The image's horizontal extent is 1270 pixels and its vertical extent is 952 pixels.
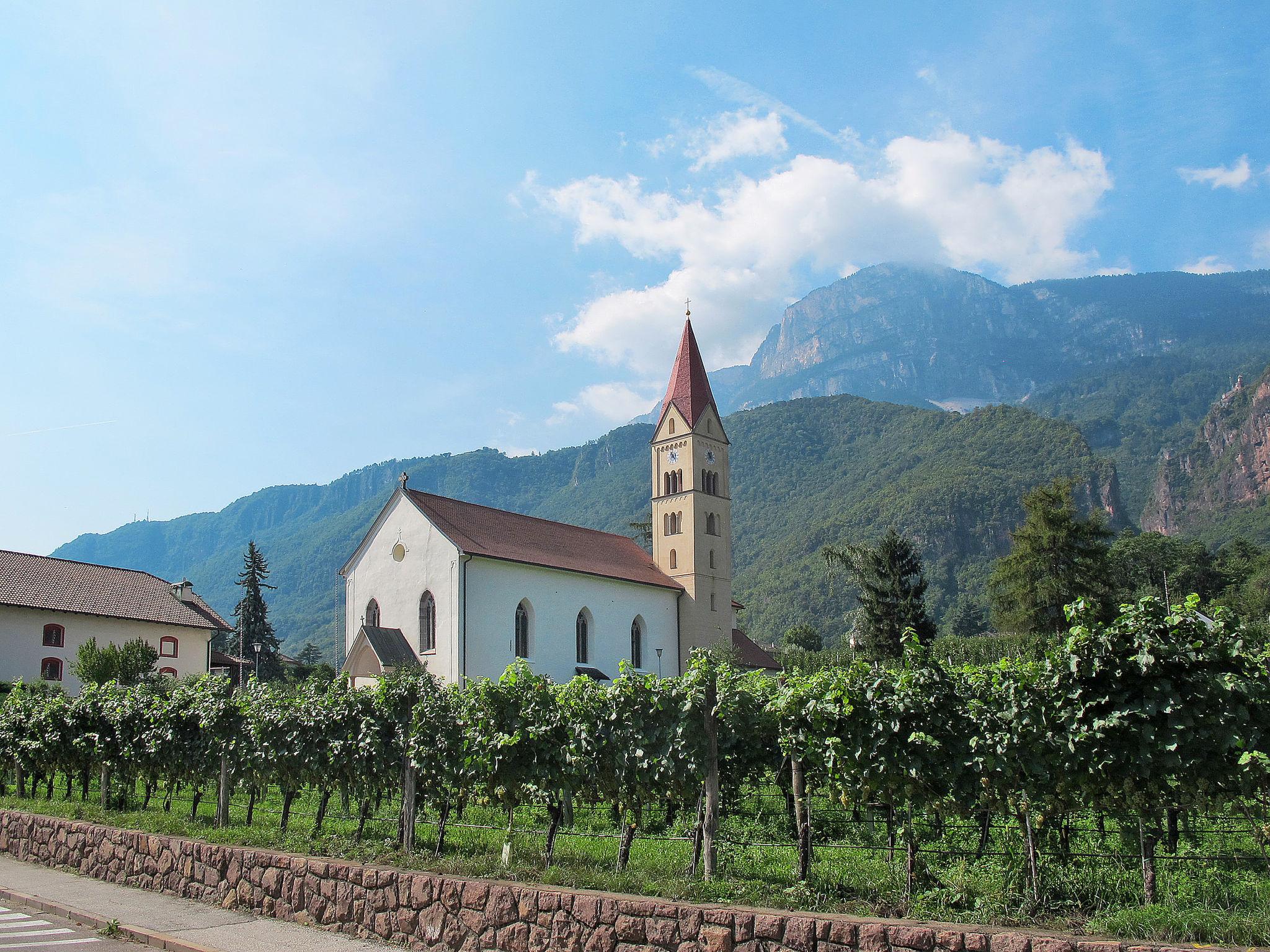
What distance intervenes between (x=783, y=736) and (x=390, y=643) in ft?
118

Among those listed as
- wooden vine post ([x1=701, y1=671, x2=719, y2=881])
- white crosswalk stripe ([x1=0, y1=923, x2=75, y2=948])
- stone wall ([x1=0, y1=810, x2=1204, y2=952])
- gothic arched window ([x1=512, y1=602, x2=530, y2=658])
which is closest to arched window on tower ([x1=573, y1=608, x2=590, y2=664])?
gothic arched window ([x1=512, y1=602, x2=530, y2=658])

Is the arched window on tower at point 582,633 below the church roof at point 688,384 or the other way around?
below

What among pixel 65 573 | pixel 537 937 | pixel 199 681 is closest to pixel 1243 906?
pixel 537 937

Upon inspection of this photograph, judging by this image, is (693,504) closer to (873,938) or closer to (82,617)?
(82,617)

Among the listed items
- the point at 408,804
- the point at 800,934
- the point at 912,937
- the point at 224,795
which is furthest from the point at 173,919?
the point at 912,937

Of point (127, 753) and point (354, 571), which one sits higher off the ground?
point (354, 571)

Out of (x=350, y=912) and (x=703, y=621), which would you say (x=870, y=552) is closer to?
(x=703, y=621)

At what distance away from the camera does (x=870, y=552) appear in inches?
2431

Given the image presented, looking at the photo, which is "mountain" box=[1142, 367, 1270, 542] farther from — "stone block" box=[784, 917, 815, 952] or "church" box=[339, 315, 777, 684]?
"stone block" box=[784, 917, 815, 952]

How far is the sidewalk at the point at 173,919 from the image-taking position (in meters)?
10.2

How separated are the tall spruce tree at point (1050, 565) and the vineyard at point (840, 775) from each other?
147ft

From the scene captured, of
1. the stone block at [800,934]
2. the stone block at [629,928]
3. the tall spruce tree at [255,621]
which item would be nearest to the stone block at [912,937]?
the stone block at [800,934]

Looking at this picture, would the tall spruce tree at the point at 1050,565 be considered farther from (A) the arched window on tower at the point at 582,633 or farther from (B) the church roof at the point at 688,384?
(A) the arched window on tower at the point at 582,633

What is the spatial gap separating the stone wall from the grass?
1.72 ft
